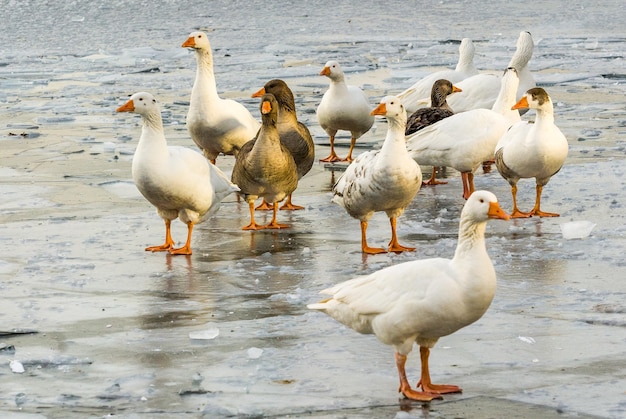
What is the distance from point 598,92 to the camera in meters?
17.2

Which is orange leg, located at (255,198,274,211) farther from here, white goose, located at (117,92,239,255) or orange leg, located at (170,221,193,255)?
orange leg, located at (170,221,193,255)

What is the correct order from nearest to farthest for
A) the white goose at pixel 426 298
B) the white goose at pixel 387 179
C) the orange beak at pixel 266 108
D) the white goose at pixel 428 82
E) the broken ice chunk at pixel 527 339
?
the white goose at pixel 426 298, the broken ice chunk at pixel 527 339, the white goose at pixel 387 179, the orange beak at pixel 266 108, the white goose at pixel 428 82

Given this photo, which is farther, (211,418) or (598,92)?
(598,92)

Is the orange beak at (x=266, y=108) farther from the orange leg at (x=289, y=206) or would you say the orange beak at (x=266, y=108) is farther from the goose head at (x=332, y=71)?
the goose head at (x=332, y=71)

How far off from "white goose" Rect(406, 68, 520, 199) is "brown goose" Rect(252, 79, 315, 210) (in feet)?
3.46

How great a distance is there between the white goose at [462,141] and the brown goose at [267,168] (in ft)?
5.68

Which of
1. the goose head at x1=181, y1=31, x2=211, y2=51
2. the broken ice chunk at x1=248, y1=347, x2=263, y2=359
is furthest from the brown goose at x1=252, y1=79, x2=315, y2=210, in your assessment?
the broken ice chunk at x1=248, y1=347, x2=263, y2=359

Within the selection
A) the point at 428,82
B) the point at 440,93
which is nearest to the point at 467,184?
the point at 440,93

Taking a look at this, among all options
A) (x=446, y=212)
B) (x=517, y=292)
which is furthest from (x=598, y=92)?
(x=517, y=292)

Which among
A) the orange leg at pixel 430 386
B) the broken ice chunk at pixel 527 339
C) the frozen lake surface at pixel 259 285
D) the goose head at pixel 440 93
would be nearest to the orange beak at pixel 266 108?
the frozen lake surface at pixel 259 285

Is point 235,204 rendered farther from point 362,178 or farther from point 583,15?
point 583,15

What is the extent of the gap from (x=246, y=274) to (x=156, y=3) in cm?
2128

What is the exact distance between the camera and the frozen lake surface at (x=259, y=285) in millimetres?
5824

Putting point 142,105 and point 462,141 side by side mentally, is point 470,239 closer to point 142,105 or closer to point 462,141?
point 142,105
